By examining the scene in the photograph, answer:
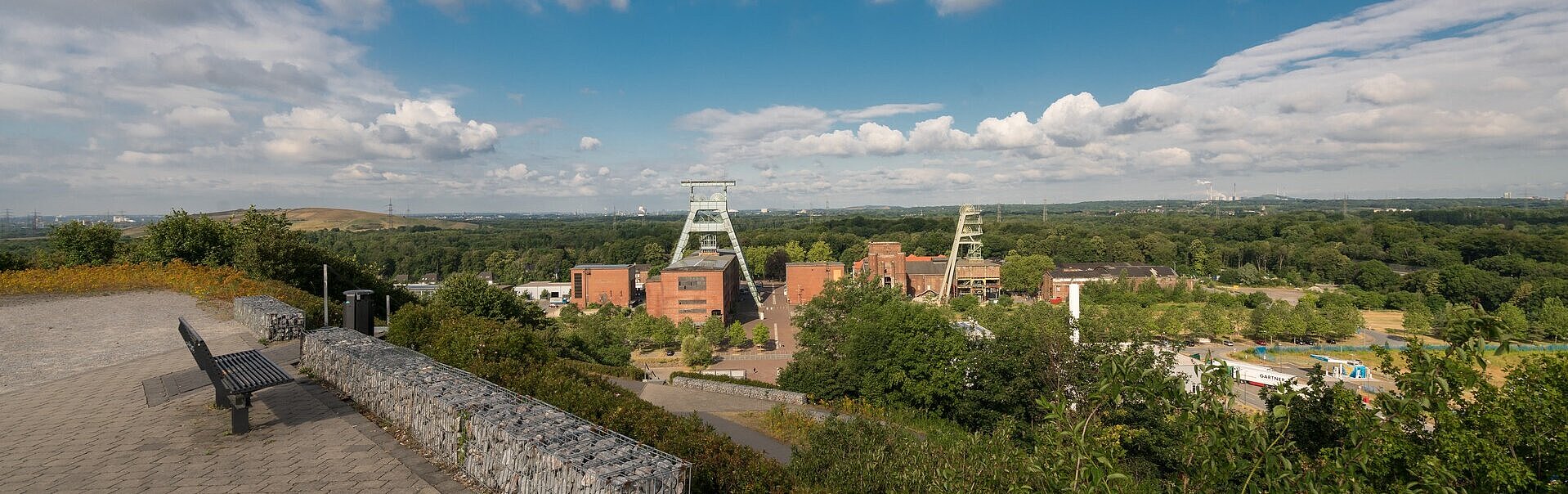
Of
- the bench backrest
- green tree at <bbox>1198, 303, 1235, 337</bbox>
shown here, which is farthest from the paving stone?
green tree at <bbox>1198, 303, 1235, 337</bbox>

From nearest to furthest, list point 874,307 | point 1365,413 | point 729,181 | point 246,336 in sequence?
1. point 1365,413
2. point 246,336
3. point 874,307
4. point 729,181

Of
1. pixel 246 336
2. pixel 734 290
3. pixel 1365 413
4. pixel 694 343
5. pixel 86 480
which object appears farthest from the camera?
pixel 734 290

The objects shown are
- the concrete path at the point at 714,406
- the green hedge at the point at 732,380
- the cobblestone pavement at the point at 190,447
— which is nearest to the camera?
the cobblestone pavement at the point at 190,447

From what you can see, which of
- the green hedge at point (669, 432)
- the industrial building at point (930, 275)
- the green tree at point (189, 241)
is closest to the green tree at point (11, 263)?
the green tree at point (189, 241)

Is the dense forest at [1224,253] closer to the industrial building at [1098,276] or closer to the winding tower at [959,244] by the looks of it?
the industrial building at [1098,276]

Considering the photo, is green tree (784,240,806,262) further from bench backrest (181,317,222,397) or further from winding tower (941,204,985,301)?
bench backrest (181,317,222,397)

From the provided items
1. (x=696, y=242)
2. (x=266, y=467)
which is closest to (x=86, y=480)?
(x=266, y=467)

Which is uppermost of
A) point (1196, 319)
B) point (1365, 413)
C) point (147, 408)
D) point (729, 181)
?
point (729, 181)

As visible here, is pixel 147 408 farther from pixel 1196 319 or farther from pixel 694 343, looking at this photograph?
pixel 1196 319
